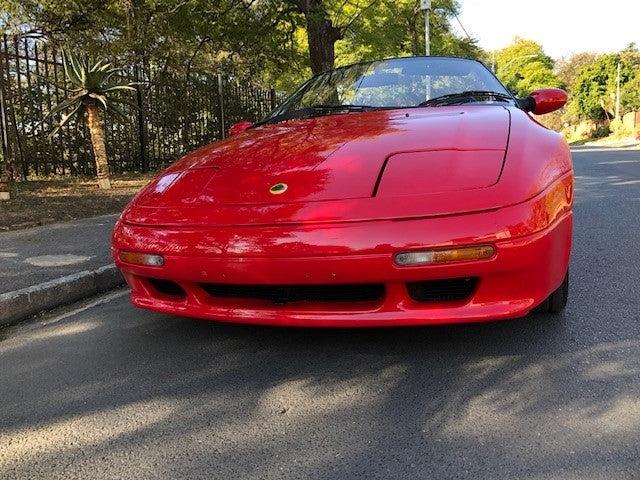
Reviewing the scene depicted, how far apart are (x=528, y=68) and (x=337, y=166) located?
75454mm

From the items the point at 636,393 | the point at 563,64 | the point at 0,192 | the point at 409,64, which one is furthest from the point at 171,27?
the point at 563,64

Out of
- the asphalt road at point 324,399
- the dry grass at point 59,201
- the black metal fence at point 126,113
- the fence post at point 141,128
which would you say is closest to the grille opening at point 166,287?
the asphalt road at point 324,399

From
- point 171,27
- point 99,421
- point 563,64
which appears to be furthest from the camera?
point 563,64

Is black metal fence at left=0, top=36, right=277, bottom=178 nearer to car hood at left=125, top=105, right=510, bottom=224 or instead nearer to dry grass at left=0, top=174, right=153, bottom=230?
dry grass at left=0, top=174, right=153, bottom=230

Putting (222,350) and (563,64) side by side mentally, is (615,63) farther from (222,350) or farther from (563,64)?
(222,350)

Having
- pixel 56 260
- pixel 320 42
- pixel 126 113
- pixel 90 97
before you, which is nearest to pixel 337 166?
pixel 56 260

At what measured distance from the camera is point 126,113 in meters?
10.4

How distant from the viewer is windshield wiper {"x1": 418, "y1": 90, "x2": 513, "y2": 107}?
11.8ft

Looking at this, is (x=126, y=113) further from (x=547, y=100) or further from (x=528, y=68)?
(x=528, y=68)

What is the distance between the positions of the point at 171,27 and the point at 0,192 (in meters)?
7.09

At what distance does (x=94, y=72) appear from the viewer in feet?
26.4

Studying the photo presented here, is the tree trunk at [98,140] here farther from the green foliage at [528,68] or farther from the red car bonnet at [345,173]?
the green foliage at [528,68]

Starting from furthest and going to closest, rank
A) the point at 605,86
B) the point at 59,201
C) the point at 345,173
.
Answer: the point at 605,86
the point at 59,201
the point at 345,173

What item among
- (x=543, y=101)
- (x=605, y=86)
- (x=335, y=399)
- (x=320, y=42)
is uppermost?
(x=320, y=42)
